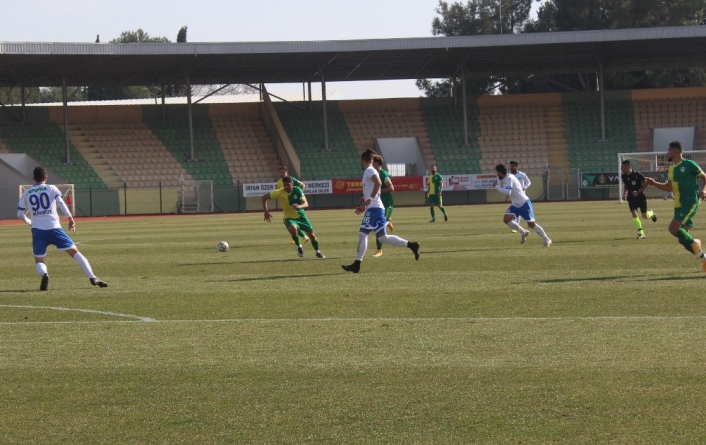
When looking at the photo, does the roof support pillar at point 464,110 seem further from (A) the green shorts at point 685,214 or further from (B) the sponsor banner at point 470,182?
(A) the green shorts at point 685,214

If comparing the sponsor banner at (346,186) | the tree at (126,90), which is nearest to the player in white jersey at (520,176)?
the sponsor banner at (346,186)

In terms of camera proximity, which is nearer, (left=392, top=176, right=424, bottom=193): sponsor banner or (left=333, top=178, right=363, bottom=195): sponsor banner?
(left=333, top=178, right=363, bottom=195): sponsor banner

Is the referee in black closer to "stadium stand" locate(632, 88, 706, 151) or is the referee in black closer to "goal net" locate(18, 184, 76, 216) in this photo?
"goal net" locate(18, 184, 76, 216)

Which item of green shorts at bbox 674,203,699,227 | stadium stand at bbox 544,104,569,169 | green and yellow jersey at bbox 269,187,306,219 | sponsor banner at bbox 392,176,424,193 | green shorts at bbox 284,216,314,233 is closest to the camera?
green shorts at bbox 674,203,699,227

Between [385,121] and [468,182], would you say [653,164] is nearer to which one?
[468,182]

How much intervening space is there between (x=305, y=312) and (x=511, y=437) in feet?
18.8

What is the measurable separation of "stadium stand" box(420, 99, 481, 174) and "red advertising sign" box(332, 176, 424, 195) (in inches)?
107

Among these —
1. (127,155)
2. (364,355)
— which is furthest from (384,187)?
(127,155)

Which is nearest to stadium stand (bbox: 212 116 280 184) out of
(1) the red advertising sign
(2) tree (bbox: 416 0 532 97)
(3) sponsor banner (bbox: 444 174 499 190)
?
(1) the red advertising sign

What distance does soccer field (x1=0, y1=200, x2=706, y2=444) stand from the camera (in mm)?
6242

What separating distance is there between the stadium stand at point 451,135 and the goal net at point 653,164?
9.50 m

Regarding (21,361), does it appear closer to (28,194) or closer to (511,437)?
(511,437)

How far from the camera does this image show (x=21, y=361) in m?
8.58

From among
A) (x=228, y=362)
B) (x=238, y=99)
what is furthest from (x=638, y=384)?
(x=238, y=99)
